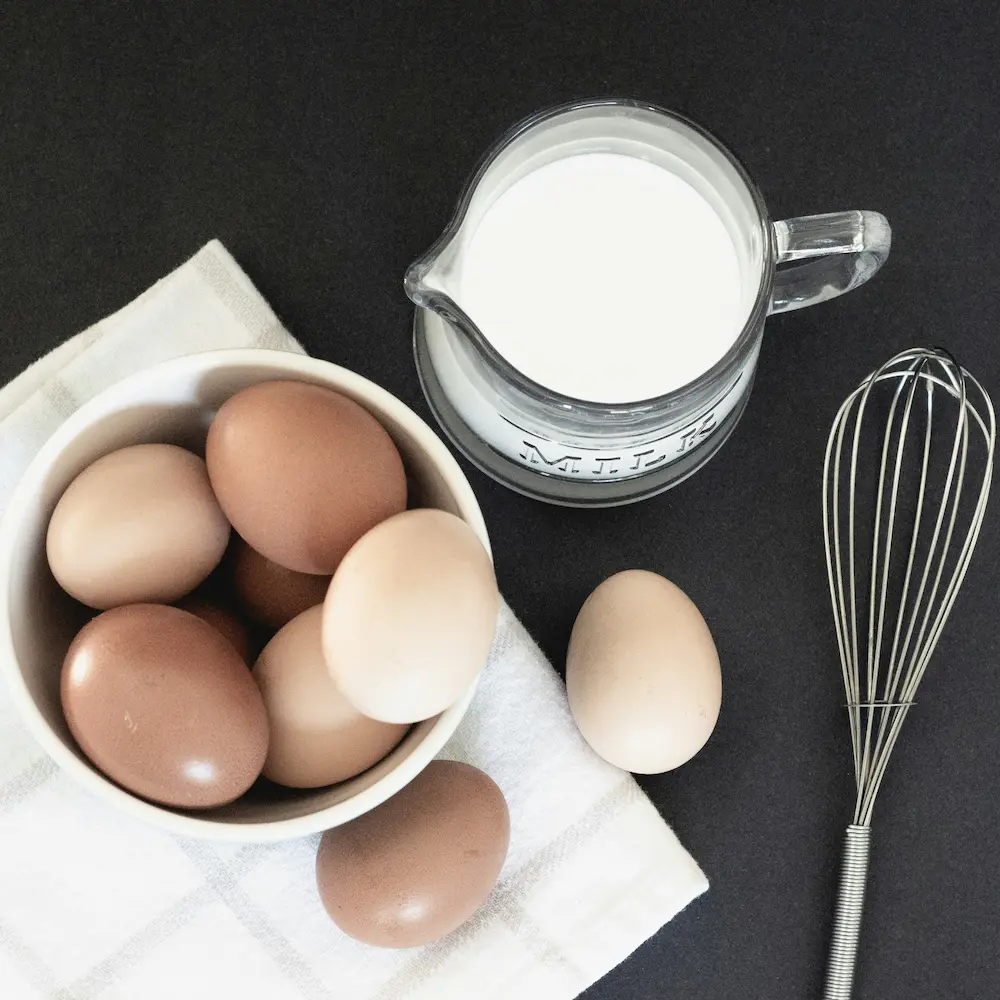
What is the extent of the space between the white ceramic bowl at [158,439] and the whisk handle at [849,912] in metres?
0.26

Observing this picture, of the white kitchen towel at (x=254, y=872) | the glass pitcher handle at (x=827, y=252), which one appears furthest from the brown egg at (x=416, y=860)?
the glass pitcher handle at (x=827, y=252)

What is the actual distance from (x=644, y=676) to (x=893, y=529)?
0.63 ft

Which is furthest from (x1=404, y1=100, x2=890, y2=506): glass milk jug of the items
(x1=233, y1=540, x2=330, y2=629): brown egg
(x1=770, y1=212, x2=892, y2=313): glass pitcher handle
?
(x1=233, y1=540, x2=330, y2=629): brown egg

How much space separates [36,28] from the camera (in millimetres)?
630

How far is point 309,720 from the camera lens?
1.42 ft

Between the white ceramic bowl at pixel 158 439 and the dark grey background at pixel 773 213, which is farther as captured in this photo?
the dark grey background at pixel 773 213

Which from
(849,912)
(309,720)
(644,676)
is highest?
(309,720)

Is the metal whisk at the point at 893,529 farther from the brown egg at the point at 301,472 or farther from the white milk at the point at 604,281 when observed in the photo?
the brown egg at the point at 301,472

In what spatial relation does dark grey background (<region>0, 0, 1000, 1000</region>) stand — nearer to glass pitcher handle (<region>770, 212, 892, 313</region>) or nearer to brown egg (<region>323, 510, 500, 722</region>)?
glass pitcher handle (<region>770, 212, 892, 313</region>)

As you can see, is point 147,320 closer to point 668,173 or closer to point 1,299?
point 1,299

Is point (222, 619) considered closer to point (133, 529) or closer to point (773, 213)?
point (133, 529)

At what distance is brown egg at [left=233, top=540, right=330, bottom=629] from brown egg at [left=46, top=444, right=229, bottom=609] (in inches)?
1.0

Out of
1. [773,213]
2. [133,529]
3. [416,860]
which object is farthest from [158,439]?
[773,213]

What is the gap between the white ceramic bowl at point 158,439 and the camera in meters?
0.41
